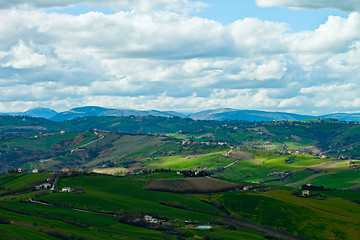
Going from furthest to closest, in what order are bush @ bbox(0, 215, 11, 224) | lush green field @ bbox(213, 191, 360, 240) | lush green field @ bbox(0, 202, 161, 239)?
lush green field @ bbox(213, 191, 360, 240) → bush @ bbox(0, 215, 11, 224) → lush green field @ bbox(0, 202, 161, 239)

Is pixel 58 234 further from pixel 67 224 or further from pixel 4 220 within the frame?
pixel 4 220

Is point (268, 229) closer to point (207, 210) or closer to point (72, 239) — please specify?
point (207, 210)

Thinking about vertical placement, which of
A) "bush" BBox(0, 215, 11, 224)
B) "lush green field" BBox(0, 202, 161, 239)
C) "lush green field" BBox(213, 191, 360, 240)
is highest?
"bush" BBox(0, 215, 11, 224)

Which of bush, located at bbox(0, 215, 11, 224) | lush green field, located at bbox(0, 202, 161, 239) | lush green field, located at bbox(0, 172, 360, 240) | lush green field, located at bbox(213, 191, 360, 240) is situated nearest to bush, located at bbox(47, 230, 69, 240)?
lush green field, located at bbox(0, 172, 360, 240)

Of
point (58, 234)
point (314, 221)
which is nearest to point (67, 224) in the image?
point (58, 234)

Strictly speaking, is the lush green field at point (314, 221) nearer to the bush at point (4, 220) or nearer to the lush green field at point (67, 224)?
the lush green field at point (67, 224)

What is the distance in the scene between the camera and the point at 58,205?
175m

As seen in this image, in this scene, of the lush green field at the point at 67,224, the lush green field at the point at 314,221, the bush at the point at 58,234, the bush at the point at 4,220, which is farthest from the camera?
the lush green field at the point at 314,221

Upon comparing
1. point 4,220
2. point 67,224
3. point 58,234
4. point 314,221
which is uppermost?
point 4,220

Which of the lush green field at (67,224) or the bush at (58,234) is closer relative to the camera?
the bush at (58,234)

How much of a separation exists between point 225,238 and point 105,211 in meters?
55.5

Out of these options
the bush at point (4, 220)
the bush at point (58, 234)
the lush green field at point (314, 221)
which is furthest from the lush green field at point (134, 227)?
the bush at point (4, 220)

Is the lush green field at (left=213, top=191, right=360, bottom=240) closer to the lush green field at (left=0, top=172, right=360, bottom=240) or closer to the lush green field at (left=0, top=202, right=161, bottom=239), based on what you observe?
the lush green field at (left=0, top=172, right=360, bottom=240)

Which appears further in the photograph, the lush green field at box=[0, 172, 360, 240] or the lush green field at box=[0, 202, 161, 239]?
the lush green field at box=[0, 172, 360, 240]
